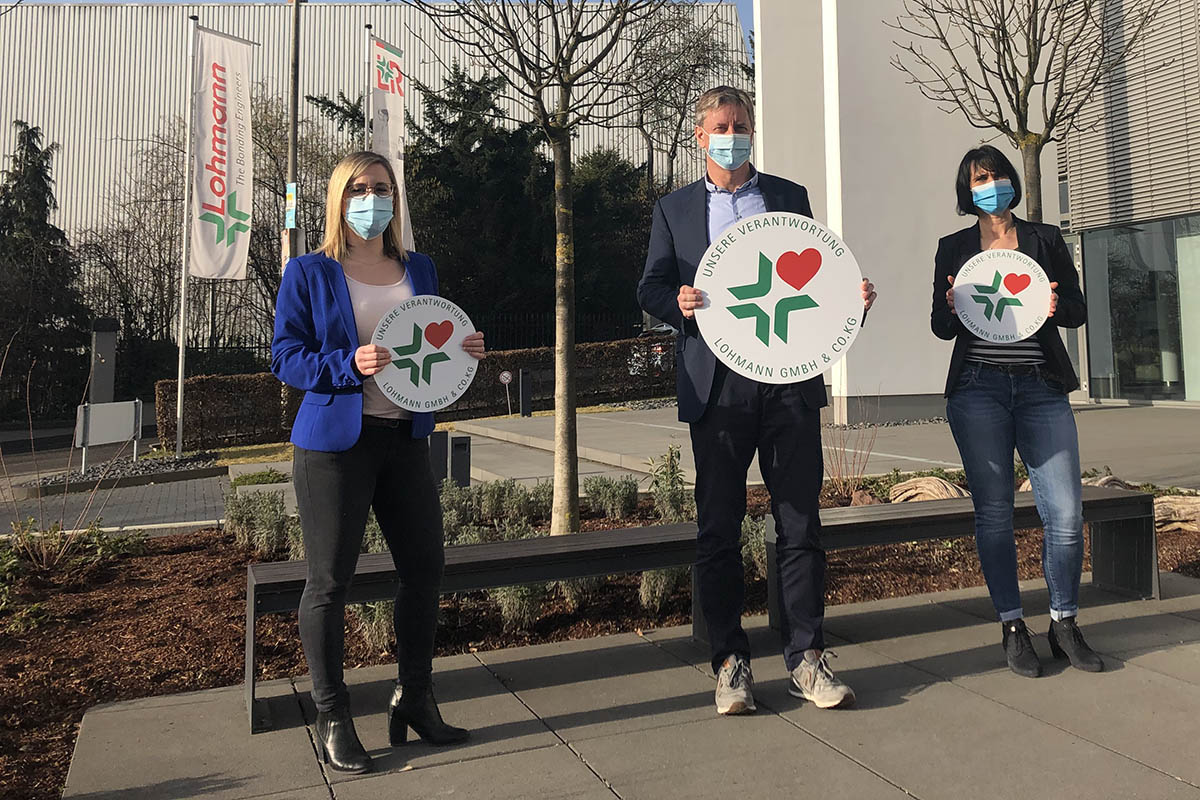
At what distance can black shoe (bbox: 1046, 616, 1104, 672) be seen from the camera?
3.48 m

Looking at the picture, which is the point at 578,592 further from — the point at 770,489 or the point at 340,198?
the point at 340,198

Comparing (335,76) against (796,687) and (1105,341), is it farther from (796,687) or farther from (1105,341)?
(796,687)

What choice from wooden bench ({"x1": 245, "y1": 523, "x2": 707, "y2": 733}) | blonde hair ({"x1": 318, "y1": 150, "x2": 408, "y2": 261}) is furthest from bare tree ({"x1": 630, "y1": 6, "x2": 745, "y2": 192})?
blonde hair ({"x1": 318, "y1": 150, "x2": 408, "y2": 261})

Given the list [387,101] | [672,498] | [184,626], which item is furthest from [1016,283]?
[387,101]

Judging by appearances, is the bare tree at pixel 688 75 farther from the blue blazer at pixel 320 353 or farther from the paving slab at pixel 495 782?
the paving slab at pixel 495 782

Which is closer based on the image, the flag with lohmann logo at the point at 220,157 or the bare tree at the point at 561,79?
the bare tree at the point at 561,79

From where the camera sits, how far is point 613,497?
6.62 m

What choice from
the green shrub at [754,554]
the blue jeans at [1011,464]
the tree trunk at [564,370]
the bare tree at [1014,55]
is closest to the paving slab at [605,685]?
the green shrub at [754,554]

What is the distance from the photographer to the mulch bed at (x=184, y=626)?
3332mm

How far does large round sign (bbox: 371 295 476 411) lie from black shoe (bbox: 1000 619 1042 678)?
7.57ft

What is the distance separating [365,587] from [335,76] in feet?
116

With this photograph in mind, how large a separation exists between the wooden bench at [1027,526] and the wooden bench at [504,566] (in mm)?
522

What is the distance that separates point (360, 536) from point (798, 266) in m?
1.73

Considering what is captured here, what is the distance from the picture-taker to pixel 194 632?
13.6ft
